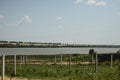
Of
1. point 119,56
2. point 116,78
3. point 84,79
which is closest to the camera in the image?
point 116,78

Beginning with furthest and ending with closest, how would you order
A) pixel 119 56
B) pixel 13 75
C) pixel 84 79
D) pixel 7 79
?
1. pixel 119 56
2. pixel 13 75
3. pixel 7 79
4. pixel 84 79

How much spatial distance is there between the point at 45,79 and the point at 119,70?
4933mm

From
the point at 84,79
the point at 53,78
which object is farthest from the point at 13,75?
the point at 84,79

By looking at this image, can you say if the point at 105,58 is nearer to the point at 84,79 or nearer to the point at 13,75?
the point at 13,75

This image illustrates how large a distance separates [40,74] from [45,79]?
8.33 feet

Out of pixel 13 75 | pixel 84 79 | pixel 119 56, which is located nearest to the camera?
pixel 84 79

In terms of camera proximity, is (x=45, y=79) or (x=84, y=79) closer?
(x=84, y=79)

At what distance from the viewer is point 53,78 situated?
65.4 ft

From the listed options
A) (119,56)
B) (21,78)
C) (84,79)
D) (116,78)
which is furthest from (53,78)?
(119,56)

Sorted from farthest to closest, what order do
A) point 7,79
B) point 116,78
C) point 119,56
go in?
point 119,56
point 7,79
point 116,78

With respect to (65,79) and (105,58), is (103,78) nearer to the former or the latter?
(65,79)

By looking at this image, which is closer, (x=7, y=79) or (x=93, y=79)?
(x=93, y=79)

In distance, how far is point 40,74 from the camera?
863 inches

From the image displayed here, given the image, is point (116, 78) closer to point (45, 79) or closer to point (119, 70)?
point (119, 70)
